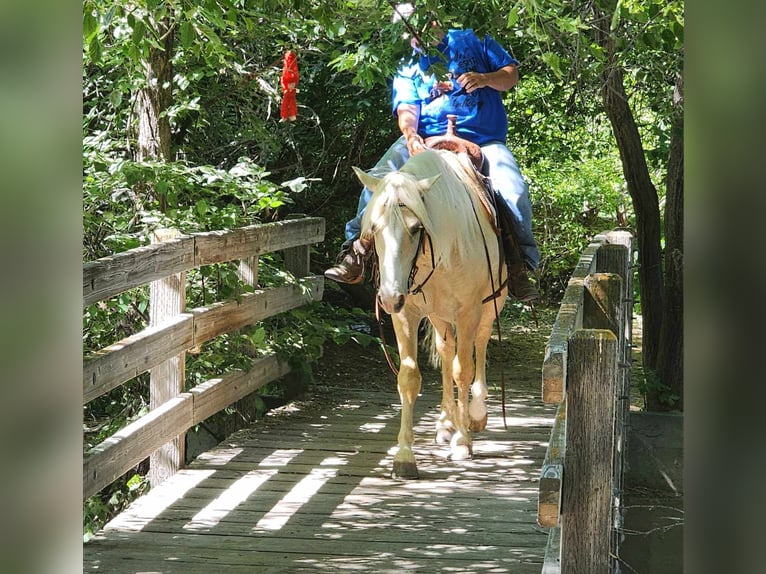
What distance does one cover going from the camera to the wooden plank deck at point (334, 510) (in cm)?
406

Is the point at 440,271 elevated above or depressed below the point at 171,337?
above

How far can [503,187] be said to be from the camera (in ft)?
18.2

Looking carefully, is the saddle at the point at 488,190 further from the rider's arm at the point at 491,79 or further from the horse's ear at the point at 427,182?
the horse's ear at the point at 427,182

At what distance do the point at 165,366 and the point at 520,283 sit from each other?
7.16 ft

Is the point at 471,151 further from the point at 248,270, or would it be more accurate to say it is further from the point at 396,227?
the point at 248,270

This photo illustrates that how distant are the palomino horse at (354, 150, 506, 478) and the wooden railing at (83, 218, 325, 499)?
1068 millimetres

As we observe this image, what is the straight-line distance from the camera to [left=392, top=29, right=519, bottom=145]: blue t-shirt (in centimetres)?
564

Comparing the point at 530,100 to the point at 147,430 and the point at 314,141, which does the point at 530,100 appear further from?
the point at 147,430

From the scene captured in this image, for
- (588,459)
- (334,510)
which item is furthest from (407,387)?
(588,459)

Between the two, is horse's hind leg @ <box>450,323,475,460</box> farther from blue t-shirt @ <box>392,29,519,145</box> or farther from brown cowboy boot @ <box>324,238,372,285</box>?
blue t-shirt @ <box>392,29,519,145</box>

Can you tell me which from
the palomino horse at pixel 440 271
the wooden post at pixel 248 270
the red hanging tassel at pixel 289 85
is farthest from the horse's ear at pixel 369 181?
the red hanging tassel at pixel 289 85
